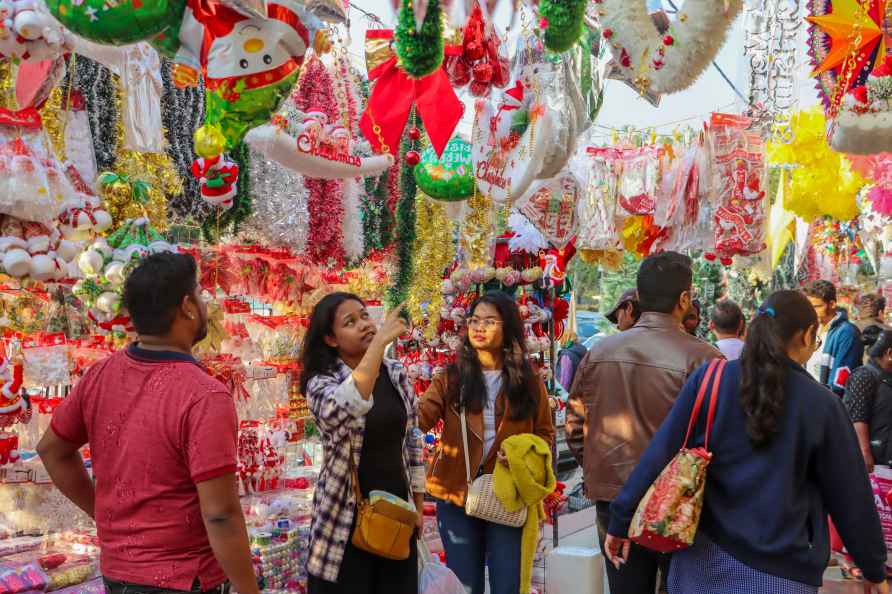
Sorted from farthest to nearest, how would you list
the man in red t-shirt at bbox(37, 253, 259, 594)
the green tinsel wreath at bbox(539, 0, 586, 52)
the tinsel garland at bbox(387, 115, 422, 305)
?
the tinsel garland at bbox(387, 115, 422, 305) → the green tinsel wreath at bbox(539, 0, 586, 52) → the man in red t-shirt at bbox(37, 253, 259, 594)

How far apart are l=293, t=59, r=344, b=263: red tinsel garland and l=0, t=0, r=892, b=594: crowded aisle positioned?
0.02m

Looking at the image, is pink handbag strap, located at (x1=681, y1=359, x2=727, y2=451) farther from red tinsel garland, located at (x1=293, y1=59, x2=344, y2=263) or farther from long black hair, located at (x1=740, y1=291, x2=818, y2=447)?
red tinsel garland, located at (x1=293, y1=59, x2=344, y2=263)

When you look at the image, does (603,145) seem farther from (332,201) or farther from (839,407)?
(839,407)

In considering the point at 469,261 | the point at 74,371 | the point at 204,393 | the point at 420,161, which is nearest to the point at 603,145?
the point at 469,261

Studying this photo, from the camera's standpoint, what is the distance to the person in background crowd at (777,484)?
6.74 ft

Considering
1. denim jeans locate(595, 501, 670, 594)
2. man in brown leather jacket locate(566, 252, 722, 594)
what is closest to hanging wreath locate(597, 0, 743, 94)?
man in brown leather jacket locate(566, 252, 722, 594)

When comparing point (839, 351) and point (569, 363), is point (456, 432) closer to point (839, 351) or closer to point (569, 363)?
point (569, 363)

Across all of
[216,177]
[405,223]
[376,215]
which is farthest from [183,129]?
[405,223]

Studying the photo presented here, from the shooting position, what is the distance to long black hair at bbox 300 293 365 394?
273 cm

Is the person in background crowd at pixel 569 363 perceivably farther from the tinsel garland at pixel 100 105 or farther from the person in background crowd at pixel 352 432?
the tinsel garland at pixel 100 105

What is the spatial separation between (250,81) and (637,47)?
1762 mm

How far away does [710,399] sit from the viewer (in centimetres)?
217

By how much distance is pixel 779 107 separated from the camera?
621 centimetres

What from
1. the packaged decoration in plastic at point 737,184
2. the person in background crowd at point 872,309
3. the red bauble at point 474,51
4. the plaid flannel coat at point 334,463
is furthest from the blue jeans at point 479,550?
the person in background crowd at point 872,309
